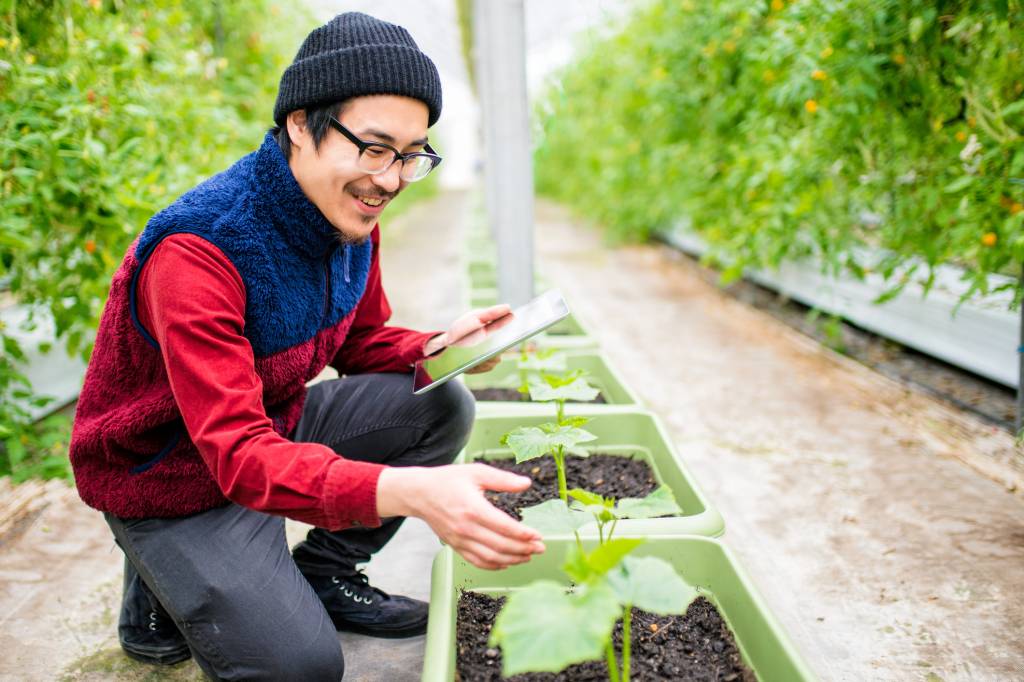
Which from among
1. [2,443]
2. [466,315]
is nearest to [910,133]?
[466,315]

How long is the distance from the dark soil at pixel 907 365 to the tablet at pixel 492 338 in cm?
186

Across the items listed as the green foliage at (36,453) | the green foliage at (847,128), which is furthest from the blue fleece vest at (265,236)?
the green foliage at (847,128)

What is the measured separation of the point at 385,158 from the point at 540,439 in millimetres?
516

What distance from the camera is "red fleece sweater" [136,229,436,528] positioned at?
37.6 inches

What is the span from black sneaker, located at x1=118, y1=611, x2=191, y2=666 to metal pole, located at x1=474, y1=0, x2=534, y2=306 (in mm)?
1638

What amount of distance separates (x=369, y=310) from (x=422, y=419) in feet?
0.88

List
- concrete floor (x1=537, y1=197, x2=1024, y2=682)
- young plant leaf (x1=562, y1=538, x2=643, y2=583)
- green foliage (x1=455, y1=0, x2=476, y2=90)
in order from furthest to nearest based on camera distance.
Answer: green foliage (x1=455, y1=0, x2=476, y2=90) → concrete floor (x1=537, y1=197, x2=1024, y2=682) → young plant leaf (x1=562, y1=538, x2=643, y2=583)

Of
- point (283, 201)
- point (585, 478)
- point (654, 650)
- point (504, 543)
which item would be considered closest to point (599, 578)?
point (504, 543)

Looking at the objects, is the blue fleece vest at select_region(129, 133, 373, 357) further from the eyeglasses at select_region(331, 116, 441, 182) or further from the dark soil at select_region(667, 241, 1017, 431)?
the dark soil at select_region(667, 241, 1017, 431)

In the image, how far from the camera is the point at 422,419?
1550 mm

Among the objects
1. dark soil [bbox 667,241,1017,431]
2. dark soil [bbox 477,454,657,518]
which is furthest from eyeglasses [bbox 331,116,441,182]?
dark soil [bbox 667,241,1017,431]

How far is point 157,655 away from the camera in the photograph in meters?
1.41

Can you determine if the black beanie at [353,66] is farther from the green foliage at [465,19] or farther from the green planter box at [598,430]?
the green foliage at [465,19]

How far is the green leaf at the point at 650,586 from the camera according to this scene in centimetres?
79
